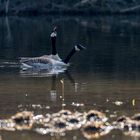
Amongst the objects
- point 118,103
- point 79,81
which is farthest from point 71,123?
point 79,81

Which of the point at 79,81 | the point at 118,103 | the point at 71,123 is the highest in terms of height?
the point at 71,123

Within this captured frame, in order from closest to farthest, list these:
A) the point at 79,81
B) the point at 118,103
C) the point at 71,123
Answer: the point at 71,123, the point at 118,103, the point at 79,81

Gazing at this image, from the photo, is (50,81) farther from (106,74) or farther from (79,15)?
(79,15)

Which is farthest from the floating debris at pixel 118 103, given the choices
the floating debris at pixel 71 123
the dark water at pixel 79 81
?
the floating debris at pixel 71 123

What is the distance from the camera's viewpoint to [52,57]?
84.9ft

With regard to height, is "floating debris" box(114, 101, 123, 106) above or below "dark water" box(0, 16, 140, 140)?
above

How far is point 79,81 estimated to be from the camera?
21.2 metres

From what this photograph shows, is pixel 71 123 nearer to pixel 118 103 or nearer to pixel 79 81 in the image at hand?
pixel 118 103

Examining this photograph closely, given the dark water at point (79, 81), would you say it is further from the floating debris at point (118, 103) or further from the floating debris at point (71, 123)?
the floating debris at point (71, 123)

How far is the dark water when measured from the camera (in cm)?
1611

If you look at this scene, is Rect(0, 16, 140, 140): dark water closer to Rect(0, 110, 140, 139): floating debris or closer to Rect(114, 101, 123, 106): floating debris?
Rect(114, 101, 123, 106): floating debris

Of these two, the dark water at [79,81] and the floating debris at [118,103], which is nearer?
the dark water at [79,81]

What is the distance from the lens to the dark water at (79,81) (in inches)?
634

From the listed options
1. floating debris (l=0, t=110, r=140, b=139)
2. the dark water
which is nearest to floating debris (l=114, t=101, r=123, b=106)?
the dark water
